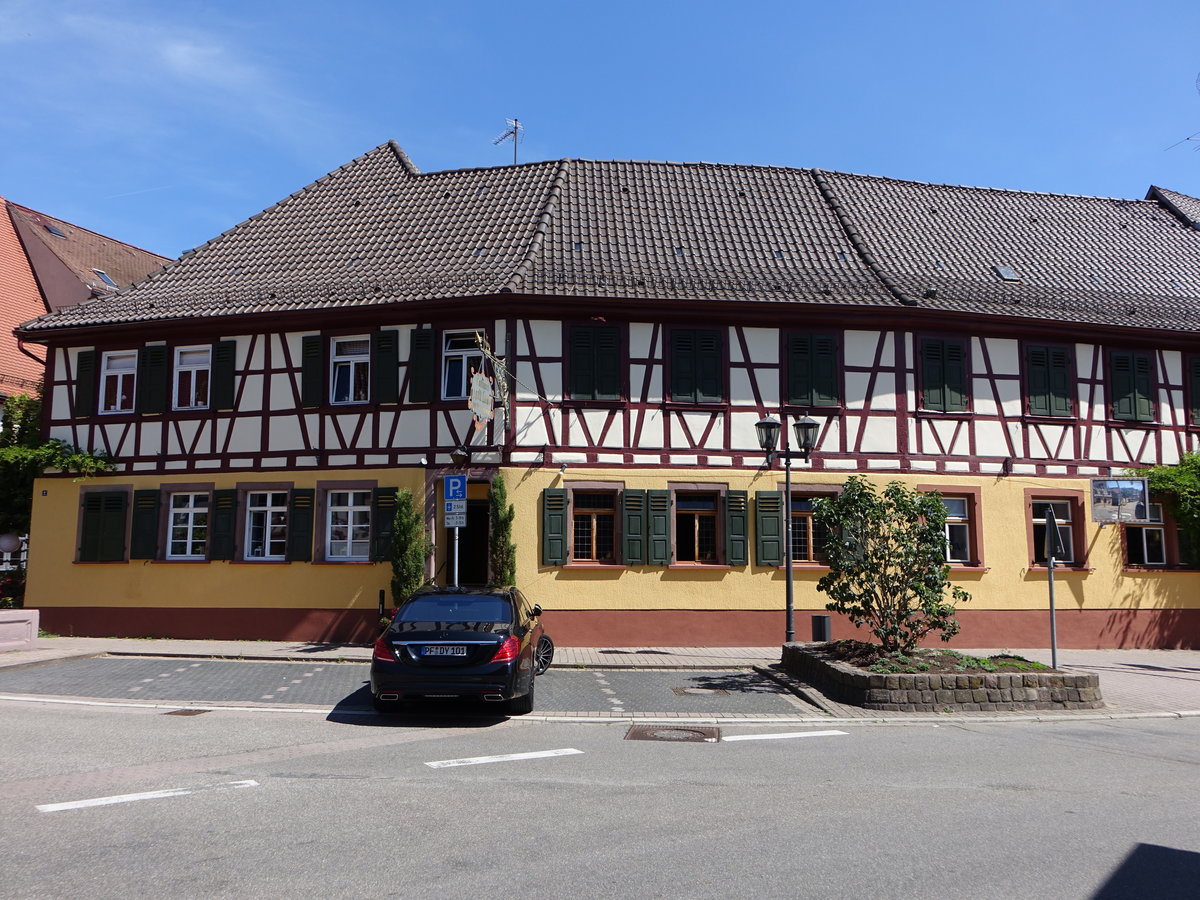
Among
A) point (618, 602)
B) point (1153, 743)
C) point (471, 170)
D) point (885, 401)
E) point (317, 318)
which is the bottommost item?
point (1153, 743)

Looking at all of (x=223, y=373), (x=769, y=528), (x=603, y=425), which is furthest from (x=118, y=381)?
(x=769, y=528)

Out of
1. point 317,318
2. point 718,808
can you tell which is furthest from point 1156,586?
point 317,318

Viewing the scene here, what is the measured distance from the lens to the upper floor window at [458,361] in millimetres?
18047

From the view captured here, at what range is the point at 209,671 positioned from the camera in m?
14.1

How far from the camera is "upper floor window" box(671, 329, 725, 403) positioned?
18.1 metres

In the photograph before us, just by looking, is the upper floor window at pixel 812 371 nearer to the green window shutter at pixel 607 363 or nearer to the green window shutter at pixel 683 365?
the green window shutter at pixel 683 365

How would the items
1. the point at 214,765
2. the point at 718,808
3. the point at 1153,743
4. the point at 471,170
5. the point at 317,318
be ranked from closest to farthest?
the point at 718,808 < the point at 214,765 < the point at 1153,743 < the point at 317,318 < the point at 471,170

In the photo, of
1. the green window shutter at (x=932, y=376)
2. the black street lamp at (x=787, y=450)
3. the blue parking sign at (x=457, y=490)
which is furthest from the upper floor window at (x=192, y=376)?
the green window shutter at (x=932, y=376)

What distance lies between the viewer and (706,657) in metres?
16.0

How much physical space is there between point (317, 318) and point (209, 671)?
7.38 m

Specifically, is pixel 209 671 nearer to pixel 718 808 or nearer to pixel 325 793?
pixel 325 793

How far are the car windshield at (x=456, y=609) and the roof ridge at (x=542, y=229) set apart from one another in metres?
7.84

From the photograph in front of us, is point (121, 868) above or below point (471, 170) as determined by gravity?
below

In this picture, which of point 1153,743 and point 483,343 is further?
point 483,343
